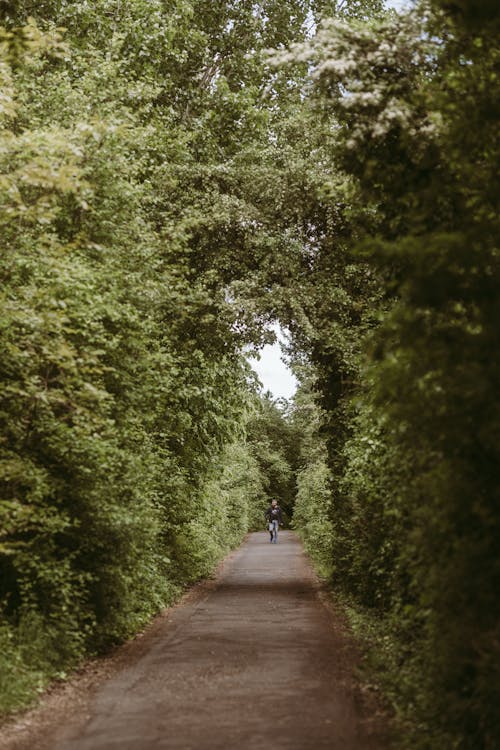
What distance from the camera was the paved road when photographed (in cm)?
746

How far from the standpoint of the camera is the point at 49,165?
10.5 metres

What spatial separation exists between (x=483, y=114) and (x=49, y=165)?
5593 mm

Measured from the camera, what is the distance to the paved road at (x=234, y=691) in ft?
24.5

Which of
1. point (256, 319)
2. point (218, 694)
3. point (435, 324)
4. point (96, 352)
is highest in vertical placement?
point (256, 319)

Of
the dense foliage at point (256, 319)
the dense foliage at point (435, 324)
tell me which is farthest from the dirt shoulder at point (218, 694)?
the dense foliage at point (435, 324)

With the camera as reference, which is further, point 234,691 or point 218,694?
point 234,691

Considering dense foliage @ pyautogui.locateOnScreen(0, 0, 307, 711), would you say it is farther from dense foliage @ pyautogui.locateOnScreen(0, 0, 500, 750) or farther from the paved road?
the paved road

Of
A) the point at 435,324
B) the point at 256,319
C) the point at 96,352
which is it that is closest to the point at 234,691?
the point at 96,352

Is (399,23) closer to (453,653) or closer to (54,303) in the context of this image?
(54,303)

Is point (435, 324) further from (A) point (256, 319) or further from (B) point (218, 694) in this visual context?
(A) point (256, 319)

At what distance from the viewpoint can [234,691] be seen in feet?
30.8

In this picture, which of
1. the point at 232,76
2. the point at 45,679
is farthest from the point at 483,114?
the point at 232,76

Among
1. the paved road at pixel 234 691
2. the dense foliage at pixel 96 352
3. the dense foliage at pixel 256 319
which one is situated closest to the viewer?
the dense foliage at pixel 256 319

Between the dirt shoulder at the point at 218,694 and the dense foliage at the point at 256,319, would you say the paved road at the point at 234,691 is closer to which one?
the dirt shoulder at the point at 218,694
